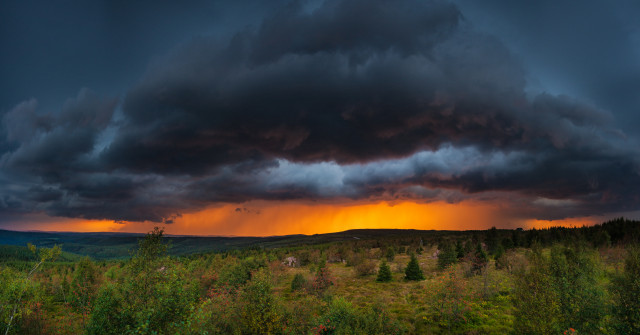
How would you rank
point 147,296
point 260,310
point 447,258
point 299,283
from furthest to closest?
point 447,258
point 299,283
point 260,310
point 147,296

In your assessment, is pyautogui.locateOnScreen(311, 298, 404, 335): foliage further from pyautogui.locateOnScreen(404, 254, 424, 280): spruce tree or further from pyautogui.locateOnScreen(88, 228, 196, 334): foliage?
pyautogui.locateOnScreen(404, 254, 424, 280): spruce tree

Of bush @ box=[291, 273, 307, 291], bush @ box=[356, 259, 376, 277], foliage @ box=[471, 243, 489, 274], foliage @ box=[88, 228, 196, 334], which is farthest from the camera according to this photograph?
bush @ box=[356, 259, 376, 277]

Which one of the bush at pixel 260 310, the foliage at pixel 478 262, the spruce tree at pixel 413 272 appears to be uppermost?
the bush at pixel 260 310

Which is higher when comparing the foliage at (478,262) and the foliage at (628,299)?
the foliage at (628,299)

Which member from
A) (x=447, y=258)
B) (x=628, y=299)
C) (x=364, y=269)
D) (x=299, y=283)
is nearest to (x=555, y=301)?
(x=628, y=299)

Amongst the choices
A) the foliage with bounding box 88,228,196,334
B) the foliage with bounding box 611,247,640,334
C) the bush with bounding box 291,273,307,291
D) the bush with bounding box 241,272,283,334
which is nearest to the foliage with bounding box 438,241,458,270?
the bush with bounding box 291,273,307,291

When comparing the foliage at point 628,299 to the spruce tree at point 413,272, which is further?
the spruce tree at point 413,272

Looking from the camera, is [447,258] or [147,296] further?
[447,258]

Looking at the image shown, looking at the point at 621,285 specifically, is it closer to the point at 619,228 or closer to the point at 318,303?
the point at 318,303

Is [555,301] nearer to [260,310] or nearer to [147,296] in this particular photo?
[260,310]

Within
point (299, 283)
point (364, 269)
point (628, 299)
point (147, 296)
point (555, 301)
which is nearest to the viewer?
point (628, 299)

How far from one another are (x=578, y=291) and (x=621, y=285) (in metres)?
4.02

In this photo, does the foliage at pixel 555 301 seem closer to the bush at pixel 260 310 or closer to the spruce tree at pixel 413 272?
the bush at pixel 260 310

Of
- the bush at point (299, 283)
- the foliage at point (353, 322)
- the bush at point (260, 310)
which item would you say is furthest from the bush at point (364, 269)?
the bush at point (260, 310)
